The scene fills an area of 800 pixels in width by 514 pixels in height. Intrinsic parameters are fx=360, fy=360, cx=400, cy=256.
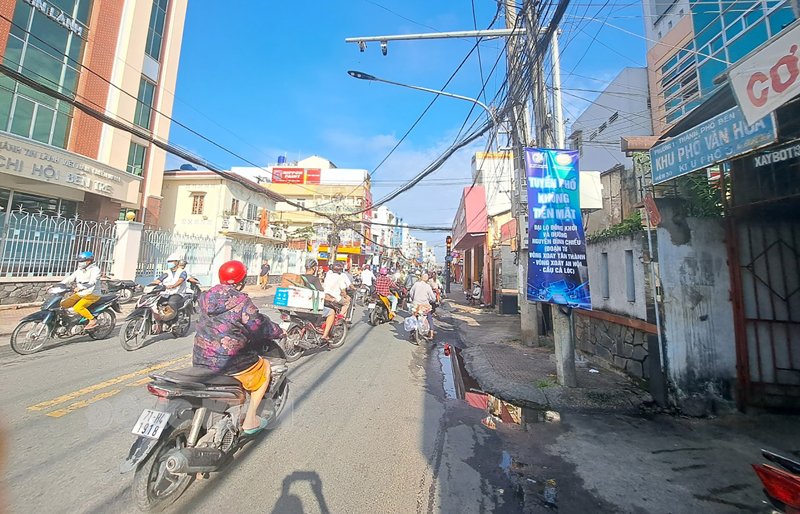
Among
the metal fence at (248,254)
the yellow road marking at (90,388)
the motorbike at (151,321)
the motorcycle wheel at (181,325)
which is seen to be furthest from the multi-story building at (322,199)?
the yellow road marking at (90,388)

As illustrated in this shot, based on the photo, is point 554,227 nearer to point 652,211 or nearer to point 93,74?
point 652,211

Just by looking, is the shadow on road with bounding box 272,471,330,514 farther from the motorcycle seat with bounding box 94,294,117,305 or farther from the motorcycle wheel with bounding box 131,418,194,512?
the motorcycle seat with bounding box 94,294,117,305

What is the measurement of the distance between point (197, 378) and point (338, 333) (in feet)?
16.3

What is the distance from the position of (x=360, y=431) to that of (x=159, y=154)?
1875cm

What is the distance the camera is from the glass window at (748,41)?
950cm

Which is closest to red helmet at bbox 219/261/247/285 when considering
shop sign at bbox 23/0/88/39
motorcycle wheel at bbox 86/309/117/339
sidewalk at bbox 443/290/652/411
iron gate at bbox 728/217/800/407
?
sidewalk at bbox 443/290/652/411

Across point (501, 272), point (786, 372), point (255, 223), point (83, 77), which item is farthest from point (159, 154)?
point (786, 372)

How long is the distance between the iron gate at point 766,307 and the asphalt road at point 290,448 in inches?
132

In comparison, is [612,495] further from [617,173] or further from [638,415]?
[617,173]

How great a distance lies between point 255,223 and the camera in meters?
25.2

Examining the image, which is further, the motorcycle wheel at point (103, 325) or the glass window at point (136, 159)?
the glass window at point (136, 159)

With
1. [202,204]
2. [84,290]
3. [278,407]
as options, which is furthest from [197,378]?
[202,204]

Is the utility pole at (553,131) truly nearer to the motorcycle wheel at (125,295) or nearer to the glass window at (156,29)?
the motorcycle wheel at (125,295)

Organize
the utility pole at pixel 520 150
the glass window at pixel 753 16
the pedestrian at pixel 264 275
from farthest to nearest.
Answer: the pedestrian at pixel 264 275 → the glass window at pixel 753 16 → the utility pole at pixel 520 150
